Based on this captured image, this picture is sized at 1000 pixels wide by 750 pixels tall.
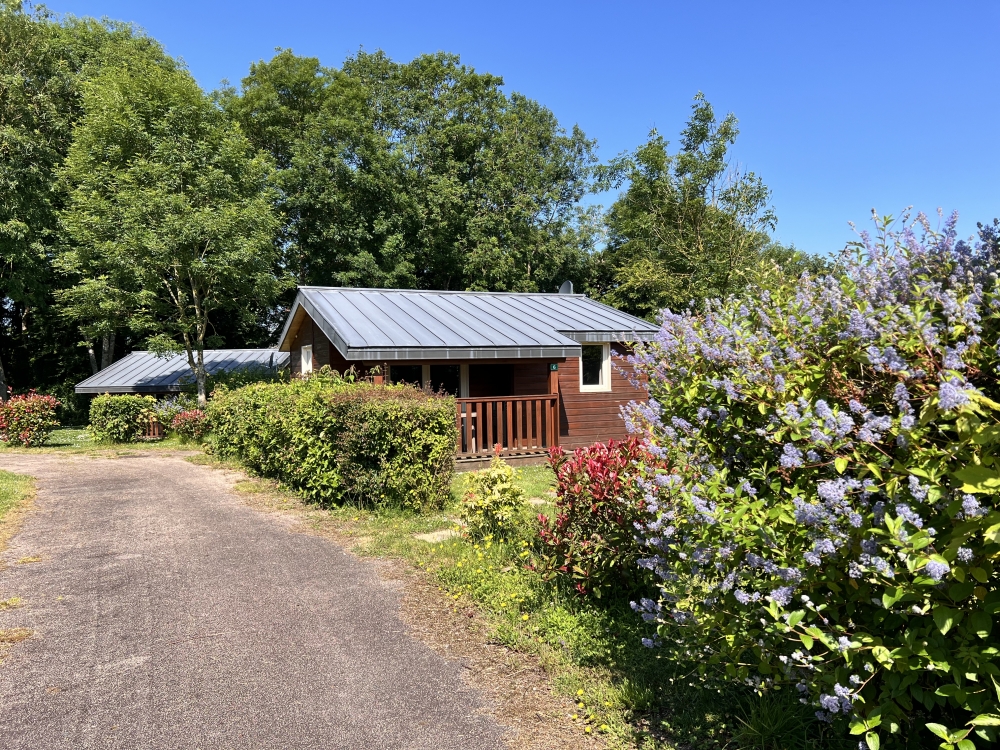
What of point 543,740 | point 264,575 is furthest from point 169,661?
point 543,740

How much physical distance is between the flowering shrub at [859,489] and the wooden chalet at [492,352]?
8.74 metres

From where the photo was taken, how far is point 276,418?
9.76 m

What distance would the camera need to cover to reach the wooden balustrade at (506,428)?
41.2 ft

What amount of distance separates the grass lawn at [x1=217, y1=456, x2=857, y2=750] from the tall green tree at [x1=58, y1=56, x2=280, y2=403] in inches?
649

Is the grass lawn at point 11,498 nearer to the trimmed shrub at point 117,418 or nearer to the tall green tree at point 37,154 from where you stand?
the trimmed shrub at point 117,418

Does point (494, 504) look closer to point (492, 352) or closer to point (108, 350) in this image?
point (492, 352)

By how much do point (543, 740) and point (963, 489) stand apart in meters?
2.35

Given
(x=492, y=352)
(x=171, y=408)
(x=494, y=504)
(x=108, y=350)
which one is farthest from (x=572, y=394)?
(x=108, y=350)

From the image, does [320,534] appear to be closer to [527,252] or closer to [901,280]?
[901,280]

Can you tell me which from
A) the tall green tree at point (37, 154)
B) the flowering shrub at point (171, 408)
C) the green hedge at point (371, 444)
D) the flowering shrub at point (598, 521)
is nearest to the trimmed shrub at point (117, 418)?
the flowering shrub at point (171, 408)

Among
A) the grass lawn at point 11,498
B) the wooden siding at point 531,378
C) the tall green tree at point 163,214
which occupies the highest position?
the tall green tree at point 163,214

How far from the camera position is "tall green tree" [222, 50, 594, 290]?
2992 cm

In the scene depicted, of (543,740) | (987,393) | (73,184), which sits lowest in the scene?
(543,740)

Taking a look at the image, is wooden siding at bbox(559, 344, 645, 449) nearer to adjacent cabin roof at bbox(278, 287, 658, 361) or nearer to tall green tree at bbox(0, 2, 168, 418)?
adjacent cabin roof at bbox(278, 287, 658, 361)
